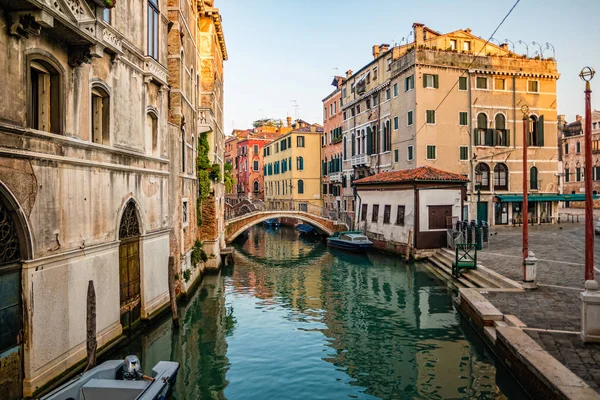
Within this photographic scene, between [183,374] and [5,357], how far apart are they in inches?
140

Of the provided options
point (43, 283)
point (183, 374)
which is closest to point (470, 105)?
point (183, 374)

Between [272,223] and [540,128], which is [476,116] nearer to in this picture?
[540,128]


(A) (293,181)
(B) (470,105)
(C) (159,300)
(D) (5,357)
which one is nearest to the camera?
(D) (5,357)

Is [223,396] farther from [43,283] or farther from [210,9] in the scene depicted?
[210,9]

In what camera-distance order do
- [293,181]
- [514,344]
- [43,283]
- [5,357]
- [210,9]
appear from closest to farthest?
[5,357] < [43,283] < [514,344] < [210,9] < [293,181]

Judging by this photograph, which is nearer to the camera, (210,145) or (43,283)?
(43,283)

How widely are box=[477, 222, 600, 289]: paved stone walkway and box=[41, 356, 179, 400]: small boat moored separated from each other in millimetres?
10074

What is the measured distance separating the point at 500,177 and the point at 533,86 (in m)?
6.12

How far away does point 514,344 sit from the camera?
7527mm

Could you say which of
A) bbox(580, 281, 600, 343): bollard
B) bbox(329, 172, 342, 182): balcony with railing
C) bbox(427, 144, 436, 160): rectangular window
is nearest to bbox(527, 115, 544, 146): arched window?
bbox(427, 144, 436, 160): rectangular window

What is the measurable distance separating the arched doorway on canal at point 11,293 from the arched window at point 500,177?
2712cm

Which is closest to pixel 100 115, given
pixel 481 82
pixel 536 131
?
pixel 481 82

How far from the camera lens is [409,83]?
27062 millimetres

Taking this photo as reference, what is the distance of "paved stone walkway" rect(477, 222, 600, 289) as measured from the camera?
1314 centimetres
